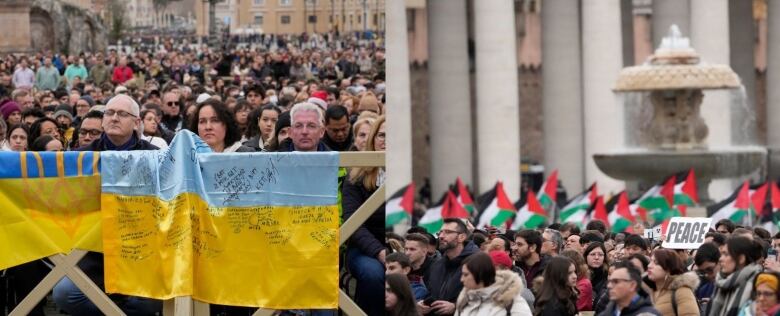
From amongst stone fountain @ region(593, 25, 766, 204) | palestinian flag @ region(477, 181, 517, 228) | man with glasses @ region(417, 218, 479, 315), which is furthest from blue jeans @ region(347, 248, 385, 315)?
stone fountain @ region(593, 25, 766, 204)

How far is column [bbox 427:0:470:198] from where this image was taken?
76812mm

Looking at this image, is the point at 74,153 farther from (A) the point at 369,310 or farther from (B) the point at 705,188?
(B) the point at 705,188

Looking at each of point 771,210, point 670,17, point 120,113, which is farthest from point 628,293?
point 670,17

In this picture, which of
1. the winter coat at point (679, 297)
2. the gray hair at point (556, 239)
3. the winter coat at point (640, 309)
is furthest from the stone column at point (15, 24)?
the winter coat at point (640, 309)

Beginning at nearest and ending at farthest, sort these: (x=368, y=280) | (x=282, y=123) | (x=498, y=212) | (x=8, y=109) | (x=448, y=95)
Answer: (x=368, y=280)
(x=282, y=123)
(x=8, y=109)
(x=498, y=212)
(x=448, y=95)

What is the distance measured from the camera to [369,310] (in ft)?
39.8

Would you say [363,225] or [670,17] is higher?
[670,17]

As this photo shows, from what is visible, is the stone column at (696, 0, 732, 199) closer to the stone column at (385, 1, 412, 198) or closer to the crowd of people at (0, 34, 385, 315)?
the stone column at (385, 1, 412, 198)

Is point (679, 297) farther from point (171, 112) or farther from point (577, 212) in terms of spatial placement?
point (577, 212)

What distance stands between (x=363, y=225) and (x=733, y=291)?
3.78 meters

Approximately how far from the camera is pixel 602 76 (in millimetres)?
74000

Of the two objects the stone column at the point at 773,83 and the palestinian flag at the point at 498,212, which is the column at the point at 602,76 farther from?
the palestinian flag at the point at 498,212

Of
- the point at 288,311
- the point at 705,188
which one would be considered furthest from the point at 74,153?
the point at 705,188

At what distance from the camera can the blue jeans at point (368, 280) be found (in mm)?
11977
